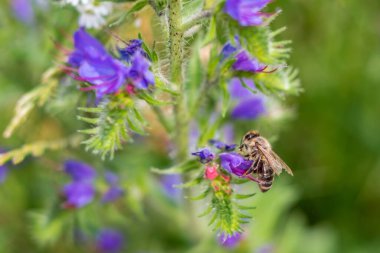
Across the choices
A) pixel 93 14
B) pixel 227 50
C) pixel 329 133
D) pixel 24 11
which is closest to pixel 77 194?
pixel 93 14

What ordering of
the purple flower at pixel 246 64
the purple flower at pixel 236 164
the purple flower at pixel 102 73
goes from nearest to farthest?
the purple flower at pixel 102 73
the purple flower at pixel 236 164
the purple flower at pixel 246 64

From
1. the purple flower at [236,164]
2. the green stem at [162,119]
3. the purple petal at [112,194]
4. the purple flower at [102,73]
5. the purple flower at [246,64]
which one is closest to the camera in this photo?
the purple flower at [102,73]

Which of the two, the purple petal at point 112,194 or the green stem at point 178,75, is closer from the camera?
the green stem at point 178,75

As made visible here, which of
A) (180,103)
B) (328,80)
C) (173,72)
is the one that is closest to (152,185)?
(180,103)

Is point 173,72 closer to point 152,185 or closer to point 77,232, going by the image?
point 152,185

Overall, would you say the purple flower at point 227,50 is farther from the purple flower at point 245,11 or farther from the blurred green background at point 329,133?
the blurred green background at point 329,133

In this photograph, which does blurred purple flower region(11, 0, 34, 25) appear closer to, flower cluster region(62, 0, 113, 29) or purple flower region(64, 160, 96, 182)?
purple flower region(64, 160, 96, 182)

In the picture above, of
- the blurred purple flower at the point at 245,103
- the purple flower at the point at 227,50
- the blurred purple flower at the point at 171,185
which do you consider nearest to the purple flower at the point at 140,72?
the purple flower at the point at 227,50
